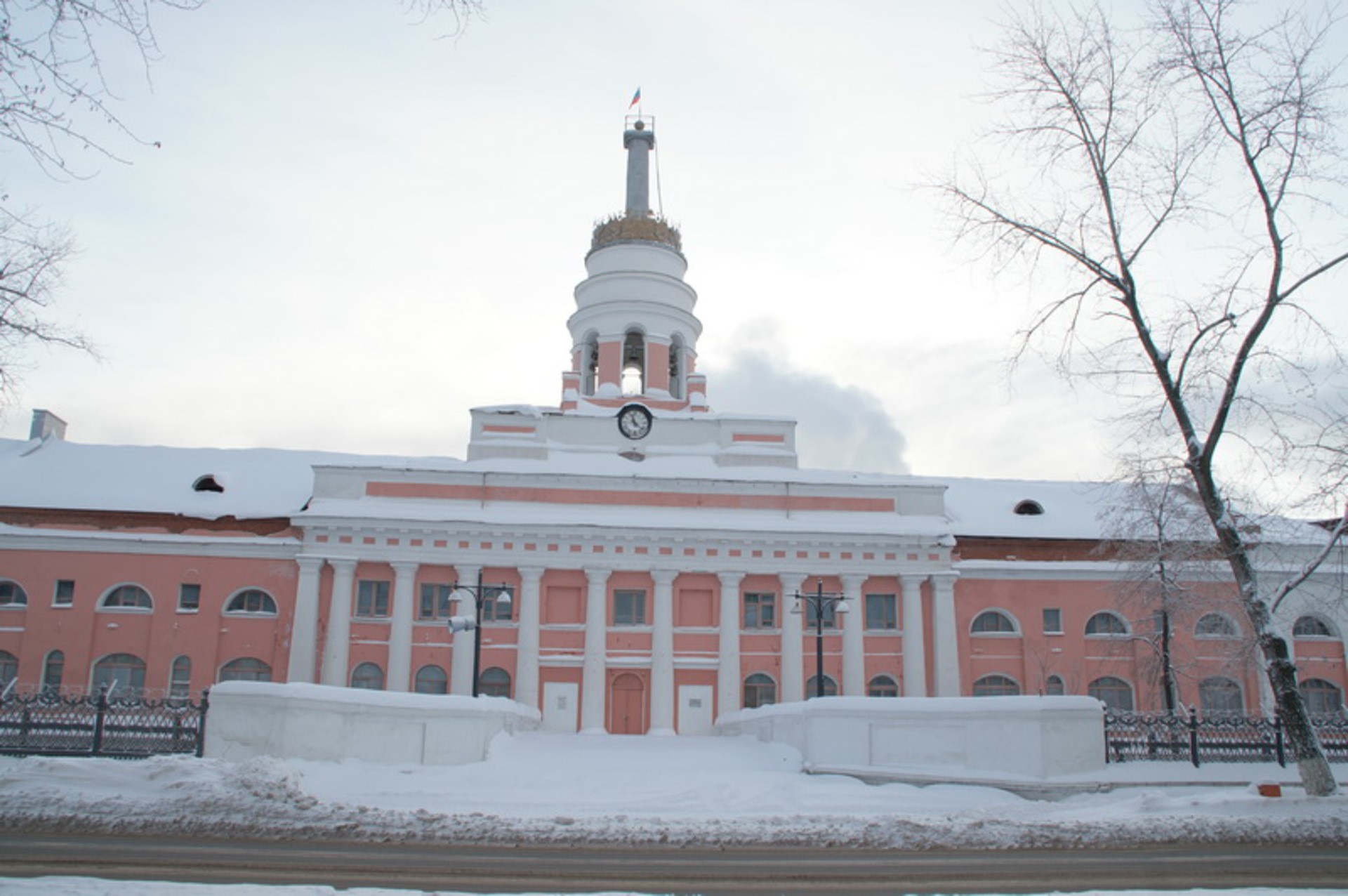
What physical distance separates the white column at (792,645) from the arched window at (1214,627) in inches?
544

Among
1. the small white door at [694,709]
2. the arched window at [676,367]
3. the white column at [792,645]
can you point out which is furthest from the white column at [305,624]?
the white column at [792,645]

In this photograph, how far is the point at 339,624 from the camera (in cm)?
3378

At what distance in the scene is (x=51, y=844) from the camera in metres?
10.6

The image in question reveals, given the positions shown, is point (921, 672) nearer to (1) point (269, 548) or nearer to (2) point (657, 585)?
(2) point (657, 585)

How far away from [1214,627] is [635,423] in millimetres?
21420

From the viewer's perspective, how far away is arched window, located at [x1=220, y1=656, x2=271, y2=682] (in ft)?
112

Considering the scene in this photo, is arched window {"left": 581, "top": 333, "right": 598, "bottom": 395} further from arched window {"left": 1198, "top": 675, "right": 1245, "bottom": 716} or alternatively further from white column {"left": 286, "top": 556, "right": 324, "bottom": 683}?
arched window {"left": 1198, "top": 675, "right": 1245, "bottom": 716}

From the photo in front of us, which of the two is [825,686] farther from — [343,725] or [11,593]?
[11,593]

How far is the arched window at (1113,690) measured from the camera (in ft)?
119

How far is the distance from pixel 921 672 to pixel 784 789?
20.1m

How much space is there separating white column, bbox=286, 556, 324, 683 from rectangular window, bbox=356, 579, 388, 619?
1.36 meters

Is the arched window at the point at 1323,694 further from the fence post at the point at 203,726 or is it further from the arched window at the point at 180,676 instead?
the arched window at the point at 180,676

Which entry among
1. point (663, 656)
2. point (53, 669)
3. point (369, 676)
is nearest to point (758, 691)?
point (663, 656)

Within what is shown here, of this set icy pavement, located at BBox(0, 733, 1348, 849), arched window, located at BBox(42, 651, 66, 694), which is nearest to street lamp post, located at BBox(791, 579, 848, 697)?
icy pavement, located at BBox(0, 733, 1348, 849)
